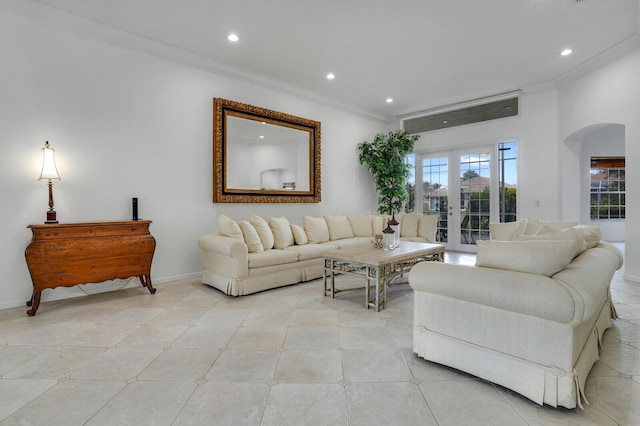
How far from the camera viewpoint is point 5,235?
326 cm

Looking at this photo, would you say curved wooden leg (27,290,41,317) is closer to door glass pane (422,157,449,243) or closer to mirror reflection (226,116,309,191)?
mirror reflection (226,116,309,191)

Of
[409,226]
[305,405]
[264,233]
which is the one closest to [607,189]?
[409,226]

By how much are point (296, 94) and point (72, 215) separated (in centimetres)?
380

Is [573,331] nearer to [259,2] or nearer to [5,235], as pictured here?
[259,2]

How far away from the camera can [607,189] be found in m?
8.52

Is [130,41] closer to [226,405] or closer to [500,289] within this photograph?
[226,405]

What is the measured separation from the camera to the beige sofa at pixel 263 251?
12.1 feet

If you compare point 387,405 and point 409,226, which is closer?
point 387,405

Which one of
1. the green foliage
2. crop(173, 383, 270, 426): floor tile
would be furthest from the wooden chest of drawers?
the green foliage

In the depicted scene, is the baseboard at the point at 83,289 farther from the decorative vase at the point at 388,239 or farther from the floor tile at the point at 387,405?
the floor tile at the point at 387,405

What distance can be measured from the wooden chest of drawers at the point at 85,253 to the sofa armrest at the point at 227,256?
2.15 ft

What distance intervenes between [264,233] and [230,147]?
1.49 metres

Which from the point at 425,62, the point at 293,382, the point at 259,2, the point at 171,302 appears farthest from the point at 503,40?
the point at 171,302

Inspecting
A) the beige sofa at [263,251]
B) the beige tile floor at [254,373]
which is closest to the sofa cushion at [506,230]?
the beige tile floor at [254,373]
